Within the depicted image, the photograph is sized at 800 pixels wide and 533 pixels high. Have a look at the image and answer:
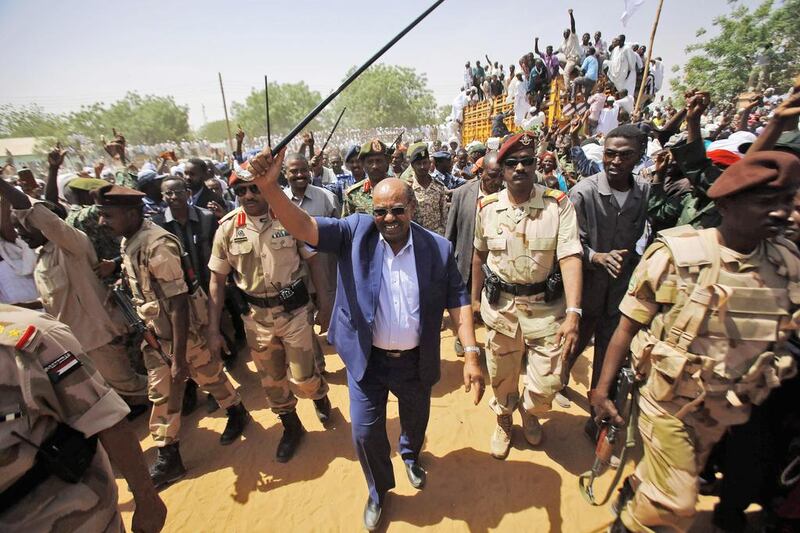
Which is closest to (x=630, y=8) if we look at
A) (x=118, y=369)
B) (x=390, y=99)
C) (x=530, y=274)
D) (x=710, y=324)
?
(x=530, y=274)

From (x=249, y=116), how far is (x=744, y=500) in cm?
6087

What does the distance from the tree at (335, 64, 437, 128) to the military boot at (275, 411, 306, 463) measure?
48627mm

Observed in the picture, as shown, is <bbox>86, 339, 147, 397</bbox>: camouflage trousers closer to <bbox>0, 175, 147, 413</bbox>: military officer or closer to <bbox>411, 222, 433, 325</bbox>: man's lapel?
<bbox>0, 175, 147, 413</bbox>: military officer

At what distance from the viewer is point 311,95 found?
185 ft

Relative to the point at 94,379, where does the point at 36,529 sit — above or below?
below

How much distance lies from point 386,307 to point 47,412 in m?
1.58

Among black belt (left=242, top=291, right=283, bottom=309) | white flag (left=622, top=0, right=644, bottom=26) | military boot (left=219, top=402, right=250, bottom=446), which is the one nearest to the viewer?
black belt (left=242, top=291, right=283, bottom=309)

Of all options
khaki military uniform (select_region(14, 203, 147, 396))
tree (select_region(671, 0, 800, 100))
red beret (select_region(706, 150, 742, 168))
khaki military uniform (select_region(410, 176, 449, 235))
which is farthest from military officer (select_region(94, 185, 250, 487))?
tree (select_region(671, 0, 800, 100))

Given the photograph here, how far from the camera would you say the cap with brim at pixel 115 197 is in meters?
2.63

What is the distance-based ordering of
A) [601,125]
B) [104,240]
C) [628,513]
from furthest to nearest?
[601,125], [104,240], [628,513]

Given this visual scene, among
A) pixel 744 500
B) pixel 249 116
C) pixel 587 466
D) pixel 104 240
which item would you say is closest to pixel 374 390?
pixel 587 466

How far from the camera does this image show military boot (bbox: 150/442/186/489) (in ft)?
10.1

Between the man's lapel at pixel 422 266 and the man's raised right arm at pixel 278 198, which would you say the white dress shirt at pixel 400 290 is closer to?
the man's lapel at pixel 422 266

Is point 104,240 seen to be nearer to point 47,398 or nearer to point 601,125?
point 47,398
